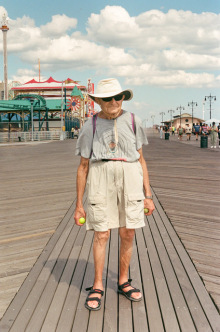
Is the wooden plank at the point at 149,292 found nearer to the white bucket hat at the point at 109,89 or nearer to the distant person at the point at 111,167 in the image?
the distant person at the point at 111,167

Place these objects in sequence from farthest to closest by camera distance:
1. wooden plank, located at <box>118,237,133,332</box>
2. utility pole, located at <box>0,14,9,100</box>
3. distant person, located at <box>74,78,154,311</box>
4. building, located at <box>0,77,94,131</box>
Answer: utility pole, located at <box>0,14,9,100</box>, building, located at <box>0,77,94,131</box>, distant person, located at <box>74,78,154,311</box>, wooden plank, located at <box>118,237,133,332</box>

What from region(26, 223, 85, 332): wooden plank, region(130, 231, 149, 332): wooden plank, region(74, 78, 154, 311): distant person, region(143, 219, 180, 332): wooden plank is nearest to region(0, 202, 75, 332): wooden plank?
region(26, 223, 85, 332): wooden plank

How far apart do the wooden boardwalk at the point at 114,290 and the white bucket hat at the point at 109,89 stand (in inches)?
65.3

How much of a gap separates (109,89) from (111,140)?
388 millimetres

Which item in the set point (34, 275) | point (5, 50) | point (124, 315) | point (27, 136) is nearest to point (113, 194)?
point (124, 315)

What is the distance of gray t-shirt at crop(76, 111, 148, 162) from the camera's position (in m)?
2.88

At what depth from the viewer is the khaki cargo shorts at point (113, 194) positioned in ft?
9.41

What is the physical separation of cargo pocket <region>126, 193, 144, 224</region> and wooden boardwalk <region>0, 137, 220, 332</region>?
27.5 inches

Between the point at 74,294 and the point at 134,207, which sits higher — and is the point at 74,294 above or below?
below

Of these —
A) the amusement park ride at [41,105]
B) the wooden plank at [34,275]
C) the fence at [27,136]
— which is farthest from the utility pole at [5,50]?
the wooden plank at [34,275]

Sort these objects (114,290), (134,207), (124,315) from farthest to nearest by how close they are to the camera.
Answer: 1. (114,290)
2. (134,207)
3. (124,315)

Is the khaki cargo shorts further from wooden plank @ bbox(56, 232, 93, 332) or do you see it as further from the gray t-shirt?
wooden plank @ bbox(56, 232, 93, 332)

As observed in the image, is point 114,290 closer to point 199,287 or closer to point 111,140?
point 199,287

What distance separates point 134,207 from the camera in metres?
2.91
